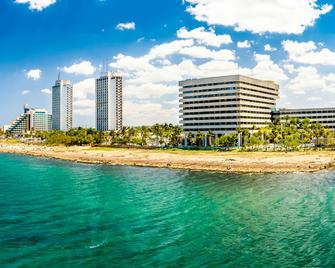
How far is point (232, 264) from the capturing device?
33.6 meters

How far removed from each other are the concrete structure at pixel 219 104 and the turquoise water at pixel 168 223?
10043 centimetres

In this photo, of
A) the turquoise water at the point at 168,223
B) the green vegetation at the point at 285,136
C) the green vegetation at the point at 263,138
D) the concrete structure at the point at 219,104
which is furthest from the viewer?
the concrete structure at the point at 219,104

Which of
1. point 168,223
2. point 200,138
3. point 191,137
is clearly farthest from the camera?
point 191,137

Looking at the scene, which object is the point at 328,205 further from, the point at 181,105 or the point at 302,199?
the point at 181,105

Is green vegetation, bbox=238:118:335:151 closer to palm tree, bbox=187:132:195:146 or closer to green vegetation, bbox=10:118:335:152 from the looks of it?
green vegetation, bbox=10:118:335:152

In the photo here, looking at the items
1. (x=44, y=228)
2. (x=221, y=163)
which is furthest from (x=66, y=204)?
(x=221, y=163)

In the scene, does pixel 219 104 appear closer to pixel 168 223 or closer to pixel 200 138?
pixel 200 138

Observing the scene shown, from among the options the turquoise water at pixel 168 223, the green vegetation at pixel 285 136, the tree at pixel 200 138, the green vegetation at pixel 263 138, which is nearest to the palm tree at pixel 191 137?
the green vegetation at pixel 263 138

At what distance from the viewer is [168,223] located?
4750cm

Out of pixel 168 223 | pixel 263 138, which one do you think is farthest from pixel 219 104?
pixel 168 223

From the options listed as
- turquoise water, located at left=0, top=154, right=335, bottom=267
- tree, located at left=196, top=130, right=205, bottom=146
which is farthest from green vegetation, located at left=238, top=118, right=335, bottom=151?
turquoise water, located at left=0, top=154, right=335, bottom=267

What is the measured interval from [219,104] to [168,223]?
141761 millimetres

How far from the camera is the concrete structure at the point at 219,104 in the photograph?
180950mm

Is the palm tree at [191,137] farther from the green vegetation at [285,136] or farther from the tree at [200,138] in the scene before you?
the green vegetation at [285,136]
